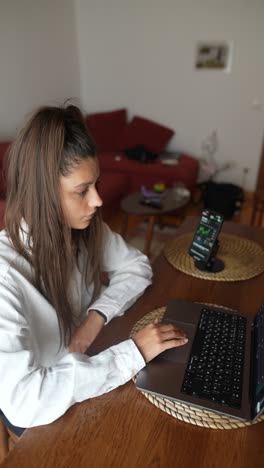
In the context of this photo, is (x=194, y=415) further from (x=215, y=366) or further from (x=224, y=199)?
(x=224, y=199)

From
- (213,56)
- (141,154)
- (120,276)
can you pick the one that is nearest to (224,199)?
(141,154)

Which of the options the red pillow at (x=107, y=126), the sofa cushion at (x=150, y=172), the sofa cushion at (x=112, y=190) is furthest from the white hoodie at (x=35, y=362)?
the red pillow at (x=107, y=126)

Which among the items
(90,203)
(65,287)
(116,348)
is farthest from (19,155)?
(116,348)

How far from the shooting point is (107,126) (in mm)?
3941

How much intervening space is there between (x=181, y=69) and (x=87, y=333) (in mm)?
3575

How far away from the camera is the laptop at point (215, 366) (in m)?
0.66

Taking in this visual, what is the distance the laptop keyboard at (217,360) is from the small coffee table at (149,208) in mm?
1684

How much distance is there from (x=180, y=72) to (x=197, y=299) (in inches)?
134

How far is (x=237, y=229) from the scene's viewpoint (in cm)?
144

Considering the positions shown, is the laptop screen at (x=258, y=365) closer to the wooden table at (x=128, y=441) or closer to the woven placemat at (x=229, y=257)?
the wooden table at (x=128, y=441)

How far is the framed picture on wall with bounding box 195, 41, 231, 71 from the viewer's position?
352 cm

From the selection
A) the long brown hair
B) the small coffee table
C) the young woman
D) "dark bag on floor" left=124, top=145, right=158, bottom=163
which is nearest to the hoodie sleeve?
the young woman

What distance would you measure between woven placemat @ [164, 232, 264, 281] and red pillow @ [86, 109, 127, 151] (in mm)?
2832

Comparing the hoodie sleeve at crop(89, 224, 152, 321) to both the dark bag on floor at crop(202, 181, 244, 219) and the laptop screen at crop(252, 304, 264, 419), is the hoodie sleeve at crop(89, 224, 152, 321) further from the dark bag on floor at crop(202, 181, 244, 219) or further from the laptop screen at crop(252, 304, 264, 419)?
the dark bag on floor at crop(202, 181, 244, 219)
